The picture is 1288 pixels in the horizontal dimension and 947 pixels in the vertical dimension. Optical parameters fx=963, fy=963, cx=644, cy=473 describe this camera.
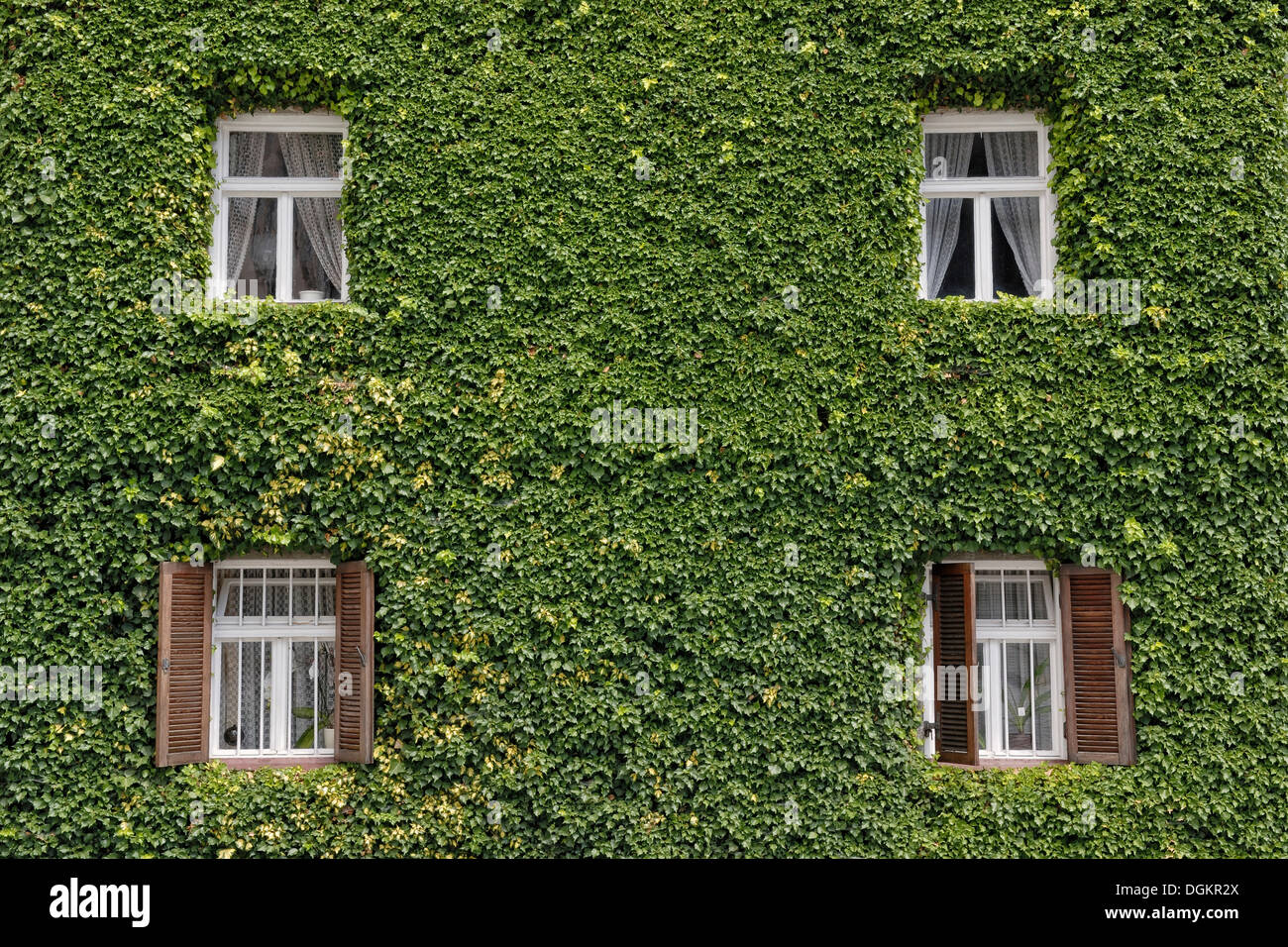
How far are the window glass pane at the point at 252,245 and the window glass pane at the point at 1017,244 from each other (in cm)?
603

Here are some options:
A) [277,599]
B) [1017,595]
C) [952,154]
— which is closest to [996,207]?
[952,154]

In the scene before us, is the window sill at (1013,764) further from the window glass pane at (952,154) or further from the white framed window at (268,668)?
the white framed window at (268,668)

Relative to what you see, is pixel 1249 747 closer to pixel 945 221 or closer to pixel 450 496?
pixel 945 221

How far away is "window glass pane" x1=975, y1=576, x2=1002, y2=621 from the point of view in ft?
25.7

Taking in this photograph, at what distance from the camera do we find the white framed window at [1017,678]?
25.3 ft

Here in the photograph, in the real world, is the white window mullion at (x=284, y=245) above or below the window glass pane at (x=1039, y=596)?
above

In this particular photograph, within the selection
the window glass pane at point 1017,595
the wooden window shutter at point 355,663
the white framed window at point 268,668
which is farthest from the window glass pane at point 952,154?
the white framed window at point 268,668

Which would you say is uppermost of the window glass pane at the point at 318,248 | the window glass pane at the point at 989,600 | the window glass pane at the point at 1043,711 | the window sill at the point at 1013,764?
the window glass pane at the point at 318,248

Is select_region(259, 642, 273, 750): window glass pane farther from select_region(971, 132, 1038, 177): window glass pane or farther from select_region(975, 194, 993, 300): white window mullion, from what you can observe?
select_region(971, 132, 1038, 177): window glass pane

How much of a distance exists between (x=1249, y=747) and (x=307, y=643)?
24.1 ft

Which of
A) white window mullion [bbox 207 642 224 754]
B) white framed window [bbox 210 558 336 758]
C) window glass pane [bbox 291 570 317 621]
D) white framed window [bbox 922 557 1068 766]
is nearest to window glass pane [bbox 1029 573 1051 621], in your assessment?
white framed window [bbox 922 557 1068 766]

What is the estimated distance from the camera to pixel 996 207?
26.7ft

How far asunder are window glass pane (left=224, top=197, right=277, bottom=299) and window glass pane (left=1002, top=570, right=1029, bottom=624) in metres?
6.52

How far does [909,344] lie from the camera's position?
7598mm
